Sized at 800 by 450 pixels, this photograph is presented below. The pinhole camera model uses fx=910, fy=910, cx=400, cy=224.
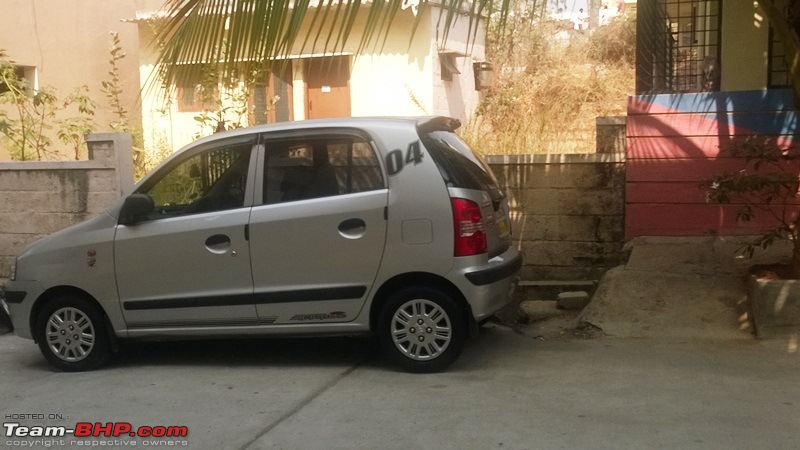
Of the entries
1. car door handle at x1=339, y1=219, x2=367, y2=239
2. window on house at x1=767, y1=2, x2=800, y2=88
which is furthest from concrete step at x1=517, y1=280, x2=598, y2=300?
car door handle at x1=339, y1=219, x2=367, y2=239

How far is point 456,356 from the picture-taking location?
6.32m

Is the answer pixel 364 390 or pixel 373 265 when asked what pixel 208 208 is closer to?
pixel 373 265

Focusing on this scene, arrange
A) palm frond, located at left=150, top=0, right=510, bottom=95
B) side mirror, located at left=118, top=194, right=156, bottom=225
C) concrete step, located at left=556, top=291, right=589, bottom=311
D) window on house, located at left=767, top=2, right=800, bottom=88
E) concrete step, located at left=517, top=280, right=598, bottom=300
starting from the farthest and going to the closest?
window on house, located at left=767, top=2, right=800, bottom=88
concrete step, located at left=517, top=280, right=598, bottom=300
concrete step, located at left=556, top=291, right=589, bottom=311
side mirror, located at left=118, top=194, right=156, bottom=225
palm frond, located at left=150, top=0, right=510, bottom=95

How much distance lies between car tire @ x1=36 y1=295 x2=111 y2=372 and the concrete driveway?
137 millimetres

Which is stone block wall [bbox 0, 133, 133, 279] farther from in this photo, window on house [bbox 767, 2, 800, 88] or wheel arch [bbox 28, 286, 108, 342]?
window on house [bbox 767, 2, 800, 88]

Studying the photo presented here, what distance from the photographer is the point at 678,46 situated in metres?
9.49

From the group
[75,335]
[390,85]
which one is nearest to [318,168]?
[75,335]

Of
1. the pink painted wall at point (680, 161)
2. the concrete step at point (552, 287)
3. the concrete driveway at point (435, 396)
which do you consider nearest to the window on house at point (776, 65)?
the pink painted wall at point (680, 161)

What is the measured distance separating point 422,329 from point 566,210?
10.2 feet

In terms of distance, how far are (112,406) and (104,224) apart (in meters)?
1.58

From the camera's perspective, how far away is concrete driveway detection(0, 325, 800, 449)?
16.4ft

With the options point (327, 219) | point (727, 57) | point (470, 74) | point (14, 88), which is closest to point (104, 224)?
point (327, 219)

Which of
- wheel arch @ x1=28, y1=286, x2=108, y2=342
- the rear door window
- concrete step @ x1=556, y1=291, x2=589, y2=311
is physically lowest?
concrete step @ x1=556, y1=291, x2=589, y2=311

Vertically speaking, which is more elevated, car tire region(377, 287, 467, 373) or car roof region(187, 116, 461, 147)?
car roof region(187, 116, 461, 147)
